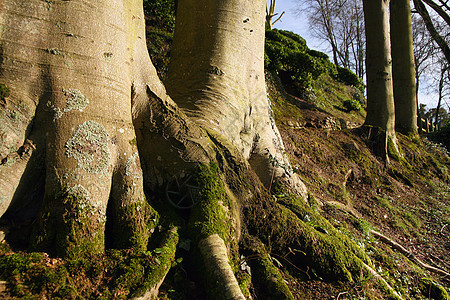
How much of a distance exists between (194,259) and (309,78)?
9.66m

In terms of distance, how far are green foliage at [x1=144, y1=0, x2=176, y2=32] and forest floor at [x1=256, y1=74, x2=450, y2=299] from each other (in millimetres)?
3347

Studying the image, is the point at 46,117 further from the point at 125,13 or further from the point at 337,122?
the point at 337,122

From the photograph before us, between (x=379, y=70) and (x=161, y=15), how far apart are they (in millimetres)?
6148

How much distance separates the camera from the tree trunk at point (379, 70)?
27.6ft

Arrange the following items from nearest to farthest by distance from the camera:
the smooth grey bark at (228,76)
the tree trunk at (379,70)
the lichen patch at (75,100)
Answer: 1. the lichen patch at (75,100)
2. the smooth grey bark at (228,76)
3. the tree trunk at (379,70)

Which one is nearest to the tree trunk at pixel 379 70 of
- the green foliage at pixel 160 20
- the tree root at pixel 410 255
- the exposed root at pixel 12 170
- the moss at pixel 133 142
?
the tree root at pixel 410 255

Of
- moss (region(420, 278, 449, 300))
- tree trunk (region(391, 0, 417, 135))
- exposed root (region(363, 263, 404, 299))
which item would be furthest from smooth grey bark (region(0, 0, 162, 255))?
tree trunk (region(391, 0, 417, 135))

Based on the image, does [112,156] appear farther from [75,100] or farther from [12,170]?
[12,170]

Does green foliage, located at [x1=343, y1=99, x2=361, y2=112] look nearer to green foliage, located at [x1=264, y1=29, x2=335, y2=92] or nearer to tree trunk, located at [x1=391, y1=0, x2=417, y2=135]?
tree trunk, located at [x1=391, y1=0, x2=417, y2=135]

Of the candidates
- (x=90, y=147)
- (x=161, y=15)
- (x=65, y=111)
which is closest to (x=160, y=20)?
(x=161, y=15)

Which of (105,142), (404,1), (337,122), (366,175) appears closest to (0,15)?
(105,142)

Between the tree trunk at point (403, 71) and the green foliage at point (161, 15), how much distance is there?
7718mm

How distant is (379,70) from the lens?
8633mm

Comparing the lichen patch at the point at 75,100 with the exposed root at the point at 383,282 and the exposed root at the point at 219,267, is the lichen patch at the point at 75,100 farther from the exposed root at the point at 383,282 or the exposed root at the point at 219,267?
the exposed root at the point at 383,282
